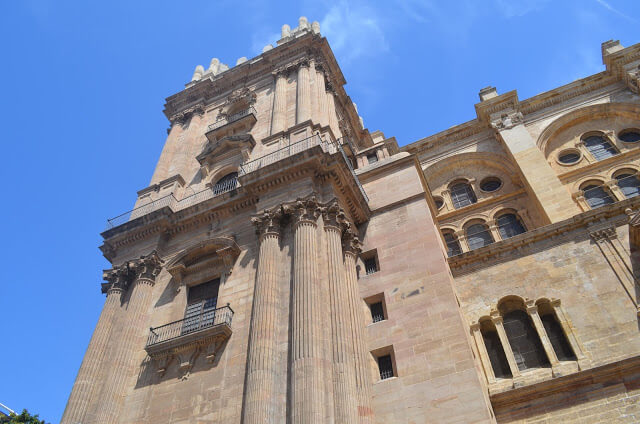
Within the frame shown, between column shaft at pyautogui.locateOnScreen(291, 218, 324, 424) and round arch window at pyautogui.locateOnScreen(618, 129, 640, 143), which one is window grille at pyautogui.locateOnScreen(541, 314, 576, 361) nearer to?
column shaft at pyautogui.locateOnScreen(291, 218, 324, 424)

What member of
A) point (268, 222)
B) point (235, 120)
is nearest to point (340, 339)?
point (268, 222)

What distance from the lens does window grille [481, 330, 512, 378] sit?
63.5 ft

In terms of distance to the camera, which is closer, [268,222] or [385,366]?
[385,366]

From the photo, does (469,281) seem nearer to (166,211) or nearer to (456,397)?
(456,397)

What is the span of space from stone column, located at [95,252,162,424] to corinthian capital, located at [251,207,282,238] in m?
5.67

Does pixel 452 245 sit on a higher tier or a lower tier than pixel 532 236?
higher

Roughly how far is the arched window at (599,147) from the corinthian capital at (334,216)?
16.9 m

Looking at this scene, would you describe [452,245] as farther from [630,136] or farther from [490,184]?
[630,136]

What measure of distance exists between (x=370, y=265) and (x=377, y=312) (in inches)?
98.7

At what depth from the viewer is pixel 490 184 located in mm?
31438

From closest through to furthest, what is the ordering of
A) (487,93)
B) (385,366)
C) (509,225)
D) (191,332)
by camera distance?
(385,366), (191,332), (509,225), (487,93)

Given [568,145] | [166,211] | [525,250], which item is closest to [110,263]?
[166,211]

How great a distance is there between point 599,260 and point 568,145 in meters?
12.1

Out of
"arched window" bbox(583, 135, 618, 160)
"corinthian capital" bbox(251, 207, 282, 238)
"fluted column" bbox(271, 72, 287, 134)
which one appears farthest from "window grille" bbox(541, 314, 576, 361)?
"fluted column" bbox(271, 72, 287, 134)
